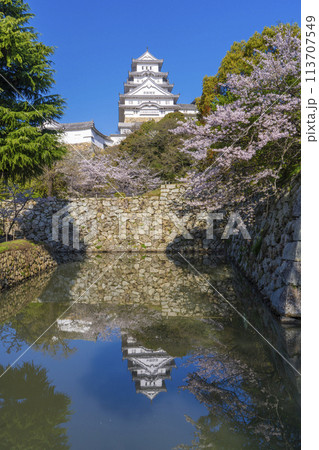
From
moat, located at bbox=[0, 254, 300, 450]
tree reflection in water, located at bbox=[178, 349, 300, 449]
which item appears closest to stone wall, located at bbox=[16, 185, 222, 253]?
moat, located at bbox=[0, 254, 300, 450]

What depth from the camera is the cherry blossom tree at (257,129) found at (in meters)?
6.16

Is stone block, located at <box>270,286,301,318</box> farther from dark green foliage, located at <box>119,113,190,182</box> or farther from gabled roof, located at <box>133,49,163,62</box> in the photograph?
gabled roof, located at <box>133,49,163,62</box>

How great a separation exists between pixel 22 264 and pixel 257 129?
715 centimetres

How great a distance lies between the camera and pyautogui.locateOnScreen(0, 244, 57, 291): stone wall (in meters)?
8.54

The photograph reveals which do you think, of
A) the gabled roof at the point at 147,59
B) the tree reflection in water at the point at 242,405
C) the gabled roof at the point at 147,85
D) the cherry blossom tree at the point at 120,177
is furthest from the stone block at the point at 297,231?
the gabled roof at the point at 147,59

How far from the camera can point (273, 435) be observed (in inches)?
104

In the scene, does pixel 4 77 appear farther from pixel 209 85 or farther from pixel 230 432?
pixel 209 85

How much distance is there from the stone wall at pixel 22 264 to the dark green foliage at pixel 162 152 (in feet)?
34.8

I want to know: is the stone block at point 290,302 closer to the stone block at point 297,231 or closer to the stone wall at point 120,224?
the stone block at point 297,231

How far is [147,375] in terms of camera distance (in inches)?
147

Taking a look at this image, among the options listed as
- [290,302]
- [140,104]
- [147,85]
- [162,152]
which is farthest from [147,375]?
[147,85]

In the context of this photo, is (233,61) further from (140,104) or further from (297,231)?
(140,104)

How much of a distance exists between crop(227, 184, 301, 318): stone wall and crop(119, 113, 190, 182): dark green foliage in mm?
12076
